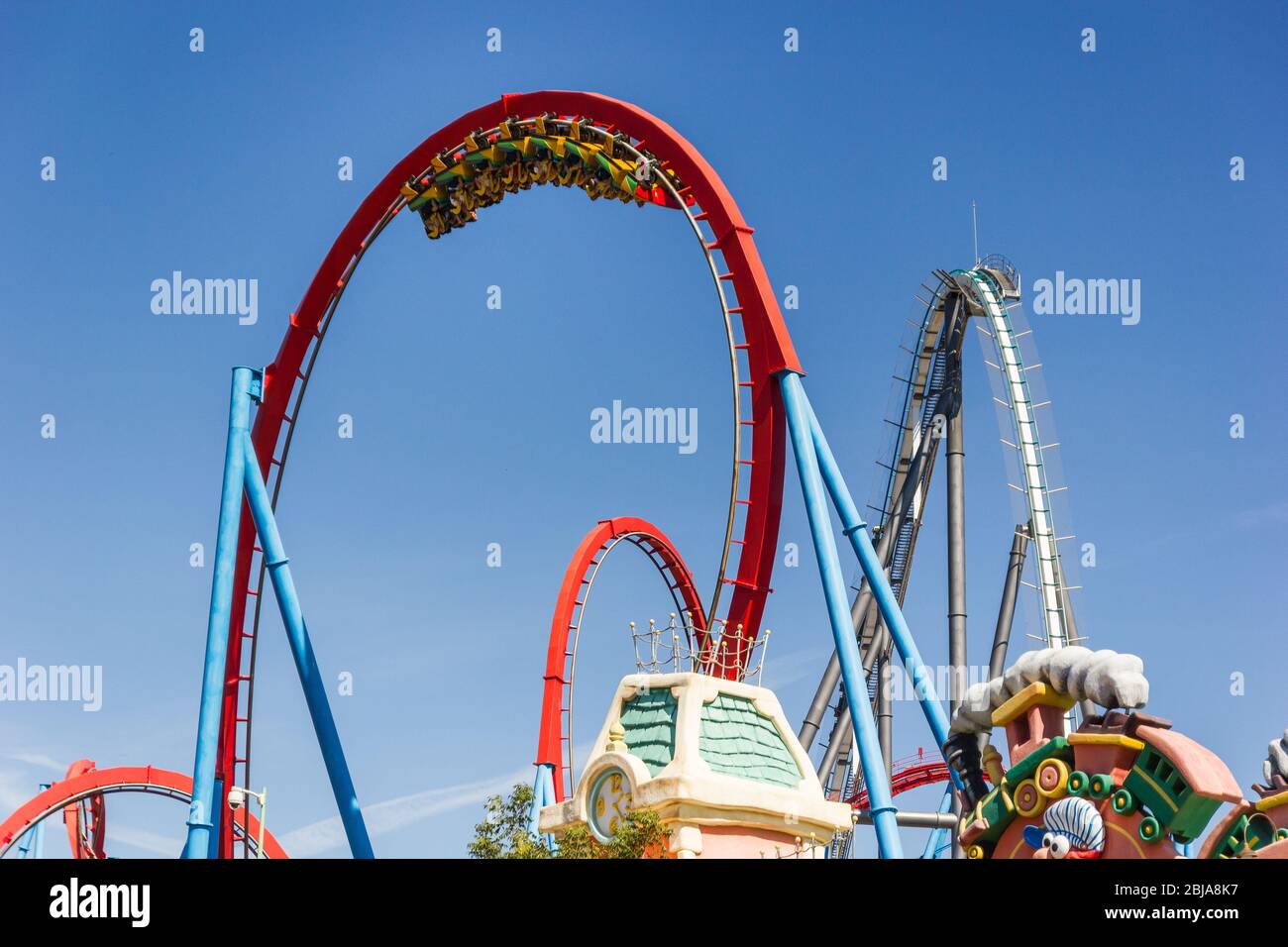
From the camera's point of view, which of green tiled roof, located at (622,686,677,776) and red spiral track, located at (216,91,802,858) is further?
red spiral track, located at (216,91,802,858)

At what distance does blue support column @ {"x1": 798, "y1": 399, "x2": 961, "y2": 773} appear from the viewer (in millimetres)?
12883

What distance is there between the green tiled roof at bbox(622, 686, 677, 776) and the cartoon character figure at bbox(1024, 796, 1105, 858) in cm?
308

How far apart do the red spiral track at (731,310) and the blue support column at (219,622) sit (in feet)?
8.72

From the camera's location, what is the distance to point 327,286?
760 inches

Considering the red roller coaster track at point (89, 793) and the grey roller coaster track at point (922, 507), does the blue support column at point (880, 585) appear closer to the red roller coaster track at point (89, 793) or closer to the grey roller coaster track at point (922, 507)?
the grey roller coaster track at point (922, 507)

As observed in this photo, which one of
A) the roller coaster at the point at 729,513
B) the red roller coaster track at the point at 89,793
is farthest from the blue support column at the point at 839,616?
the red roller coaster track at the point at 89,793

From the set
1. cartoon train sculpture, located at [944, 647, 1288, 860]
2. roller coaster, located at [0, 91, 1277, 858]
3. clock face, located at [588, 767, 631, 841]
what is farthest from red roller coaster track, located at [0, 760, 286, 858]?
cartoon train sculpture, located at [944, 647, 1288, 860]

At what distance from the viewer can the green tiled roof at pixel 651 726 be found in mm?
11773

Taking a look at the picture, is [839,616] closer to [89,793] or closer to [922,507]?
[922,507]

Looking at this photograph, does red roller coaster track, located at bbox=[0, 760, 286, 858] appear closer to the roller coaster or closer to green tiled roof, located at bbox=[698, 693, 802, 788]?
A: the roller coaster
